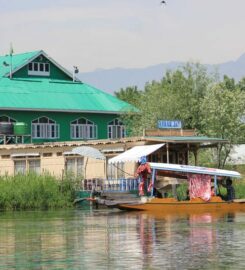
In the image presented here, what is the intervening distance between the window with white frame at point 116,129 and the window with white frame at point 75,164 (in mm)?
12705

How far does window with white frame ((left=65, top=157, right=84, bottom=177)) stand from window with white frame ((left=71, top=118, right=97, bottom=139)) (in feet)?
36.2

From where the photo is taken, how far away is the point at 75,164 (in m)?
53.8

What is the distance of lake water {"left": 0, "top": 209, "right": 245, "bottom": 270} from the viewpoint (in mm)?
23078

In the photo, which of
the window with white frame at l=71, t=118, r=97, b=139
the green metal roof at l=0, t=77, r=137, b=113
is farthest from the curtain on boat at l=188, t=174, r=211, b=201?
the window with white frame at l=71, t=118, r=97, b=139

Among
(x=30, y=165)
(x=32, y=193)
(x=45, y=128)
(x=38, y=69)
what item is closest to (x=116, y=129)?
(x=45, y=128)

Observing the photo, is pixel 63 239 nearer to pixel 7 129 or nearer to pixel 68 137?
pixel 7 129

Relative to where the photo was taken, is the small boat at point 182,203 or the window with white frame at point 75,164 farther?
the window with white frame at point 75,164

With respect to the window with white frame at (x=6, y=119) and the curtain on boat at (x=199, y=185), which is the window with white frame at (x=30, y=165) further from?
the curtain on boat at (x=199, y=185)

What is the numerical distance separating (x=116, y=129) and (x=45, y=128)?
18.3 feet

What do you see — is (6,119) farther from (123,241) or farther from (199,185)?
(123,241)

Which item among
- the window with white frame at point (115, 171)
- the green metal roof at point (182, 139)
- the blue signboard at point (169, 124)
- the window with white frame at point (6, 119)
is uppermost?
the window with white frame at point (6, 119)

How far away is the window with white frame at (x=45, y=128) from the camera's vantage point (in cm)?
6331

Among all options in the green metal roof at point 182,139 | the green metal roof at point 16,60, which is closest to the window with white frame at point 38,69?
the green metal roof at point 16,60

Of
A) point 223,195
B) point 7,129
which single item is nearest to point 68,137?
point 7,129
